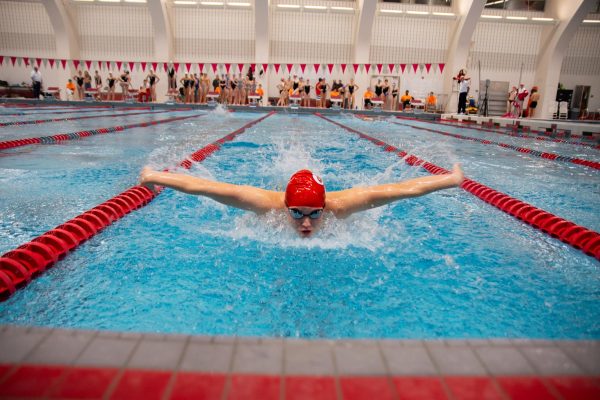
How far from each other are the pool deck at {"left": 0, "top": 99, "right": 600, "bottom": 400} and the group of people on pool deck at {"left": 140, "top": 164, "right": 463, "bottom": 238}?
1176 mm

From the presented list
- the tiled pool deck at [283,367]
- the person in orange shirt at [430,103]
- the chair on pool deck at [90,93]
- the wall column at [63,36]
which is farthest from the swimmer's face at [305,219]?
the wall column at [63,36]

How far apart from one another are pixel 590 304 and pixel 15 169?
5.51 meters

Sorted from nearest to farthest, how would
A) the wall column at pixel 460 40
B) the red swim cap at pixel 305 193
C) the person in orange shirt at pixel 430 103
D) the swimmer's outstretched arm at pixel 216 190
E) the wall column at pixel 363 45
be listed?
the red swim cap at pixel 305 193 → the swimmer's outstretched arm at pixel 216 190 → the wall column at pixel 460 40 → the wall column at pixel 363 45 → the person in orange shirt at pixel 430 103

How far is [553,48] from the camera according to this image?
1884 centimetres

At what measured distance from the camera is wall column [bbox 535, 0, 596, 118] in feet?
57.8

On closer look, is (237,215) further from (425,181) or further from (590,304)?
(590,304)

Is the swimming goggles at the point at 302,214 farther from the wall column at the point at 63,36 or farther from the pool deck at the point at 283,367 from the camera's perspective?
the wall column at the point at 63,36

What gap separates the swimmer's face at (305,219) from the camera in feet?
7.57

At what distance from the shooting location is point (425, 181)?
258cm

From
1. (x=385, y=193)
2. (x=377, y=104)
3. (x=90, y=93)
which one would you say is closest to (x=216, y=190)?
(x=385, y=193)

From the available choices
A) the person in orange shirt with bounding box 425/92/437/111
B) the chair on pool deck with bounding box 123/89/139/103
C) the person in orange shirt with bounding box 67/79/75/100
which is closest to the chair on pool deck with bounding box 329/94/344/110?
the person in orange shirt with bounding box 425/92/437/111

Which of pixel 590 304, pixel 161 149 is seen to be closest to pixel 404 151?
pixel 161 149

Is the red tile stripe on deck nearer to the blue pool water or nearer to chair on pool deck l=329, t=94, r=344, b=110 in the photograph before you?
the blue pool water

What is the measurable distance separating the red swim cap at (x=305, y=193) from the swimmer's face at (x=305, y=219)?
0.03 metres
